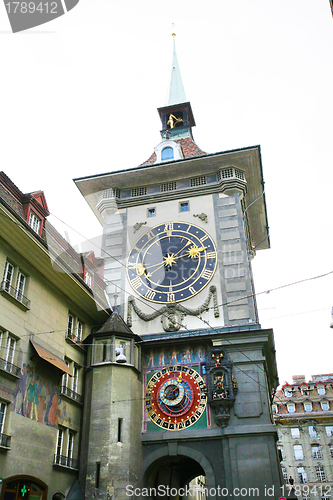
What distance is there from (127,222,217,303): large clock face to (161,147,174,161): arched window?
536 centimetres

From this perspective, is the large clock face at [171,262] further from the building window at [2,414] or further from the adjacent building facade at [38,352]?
the building window at [2,414]

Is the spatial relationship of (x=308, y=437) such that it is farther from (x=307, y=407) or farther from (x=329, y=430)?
(x=307, y=407)

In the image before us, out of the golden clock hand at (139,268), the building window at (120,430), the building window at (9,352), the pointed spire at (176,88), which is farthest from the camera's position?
the pointed spire at (176,88)

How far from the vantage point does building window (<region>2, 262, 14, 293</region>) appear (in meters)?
15.7

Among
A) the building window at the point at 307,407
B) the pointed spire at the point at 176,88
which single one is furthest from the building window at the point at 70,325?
the building window at the point at 307,407

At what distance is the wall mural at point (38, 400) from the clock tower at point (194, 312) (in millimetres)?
2851

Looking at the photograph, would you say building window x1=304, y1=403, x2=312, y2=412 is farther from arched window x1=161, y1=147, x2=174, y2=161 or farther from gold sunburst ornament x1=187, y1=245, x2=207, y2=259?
arched window x1=161, y1=147, x2=174, y2=161

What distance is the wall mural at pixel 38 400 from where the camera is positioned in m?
15.2

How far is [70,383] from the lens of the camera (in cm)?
1869

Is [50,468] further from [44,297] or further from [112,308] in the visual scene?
[112,308]

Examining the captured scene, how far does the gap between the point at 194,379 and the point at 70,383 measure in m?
5.04

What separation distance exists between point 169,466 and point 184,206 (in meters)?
12.7

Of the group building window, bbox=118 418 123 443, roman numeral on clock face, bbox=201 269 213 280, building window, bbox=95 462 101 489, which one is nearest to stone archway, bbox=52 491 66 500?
building window, bbox=95 462 101 489

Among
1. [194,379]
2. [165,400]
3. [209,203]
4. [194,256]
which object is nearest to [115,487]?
[165,400]
